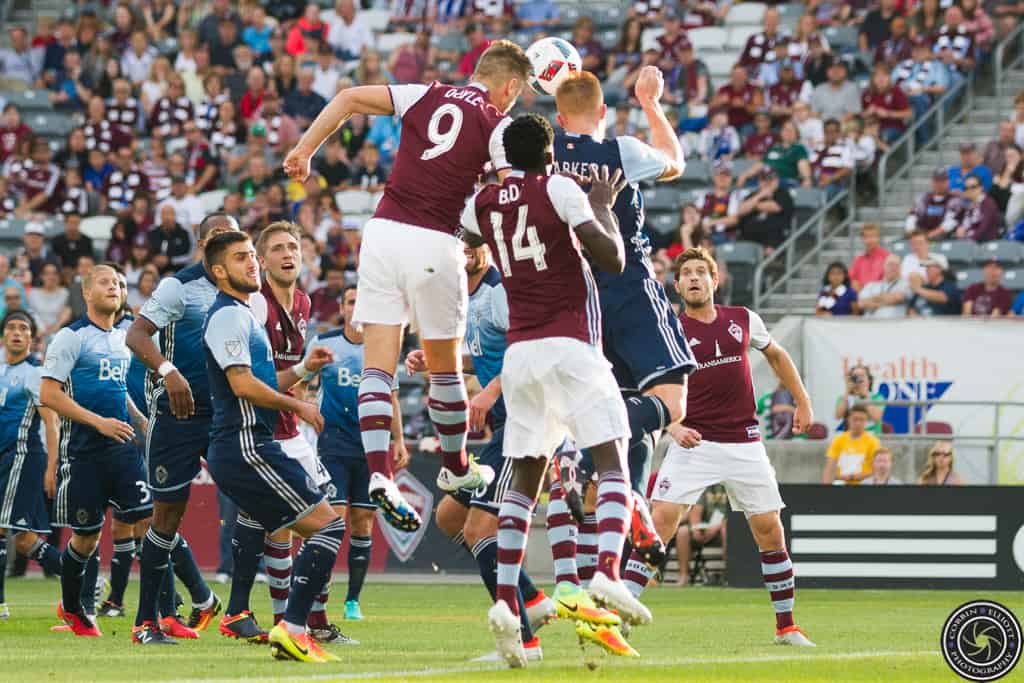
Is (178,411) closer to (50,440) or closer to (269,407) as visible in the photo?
(269,407)

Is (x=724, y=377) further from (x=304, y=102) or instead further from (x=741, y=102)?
(x=304, y=102)

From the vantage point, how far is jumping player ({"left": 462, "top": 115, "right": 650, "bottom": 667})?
8422 millimetres

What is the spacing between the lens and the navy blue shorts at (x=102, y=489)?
1177 cm

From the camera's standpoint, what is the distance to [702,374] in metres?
11.4

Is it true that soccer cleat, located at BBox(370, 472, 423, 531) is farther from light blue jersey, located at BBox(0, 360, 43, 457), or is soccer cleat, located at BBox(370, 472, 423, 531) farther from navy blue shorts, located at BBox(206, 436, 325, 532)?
light blue jersey, located at BBox(0, 360, 43, 457)

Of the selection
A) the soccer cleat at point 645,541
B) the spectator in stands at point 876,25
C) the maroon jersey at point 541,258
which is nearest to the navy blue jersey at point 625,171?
the maroon jersey at point 541,258

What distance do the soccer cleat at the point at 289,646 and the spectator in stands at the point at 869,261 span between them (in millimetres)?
12578

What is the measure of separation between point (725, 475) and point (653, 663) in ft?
8.94

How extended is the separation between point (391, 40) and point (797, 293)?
896cm

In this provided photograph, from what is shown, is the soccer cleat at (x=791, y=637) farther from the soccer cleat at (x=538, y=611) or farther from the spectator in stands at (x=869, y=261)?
the spectator in stands at (x=869, y=261)

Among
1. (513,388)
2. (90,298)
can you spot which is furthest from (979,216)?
(513,388)

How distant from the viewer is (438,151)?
9.17 meters

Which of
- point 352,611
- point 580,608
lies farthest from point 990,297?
point 580,608

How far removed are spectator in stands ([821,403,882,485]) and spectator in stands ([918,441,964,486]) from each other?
53cm
